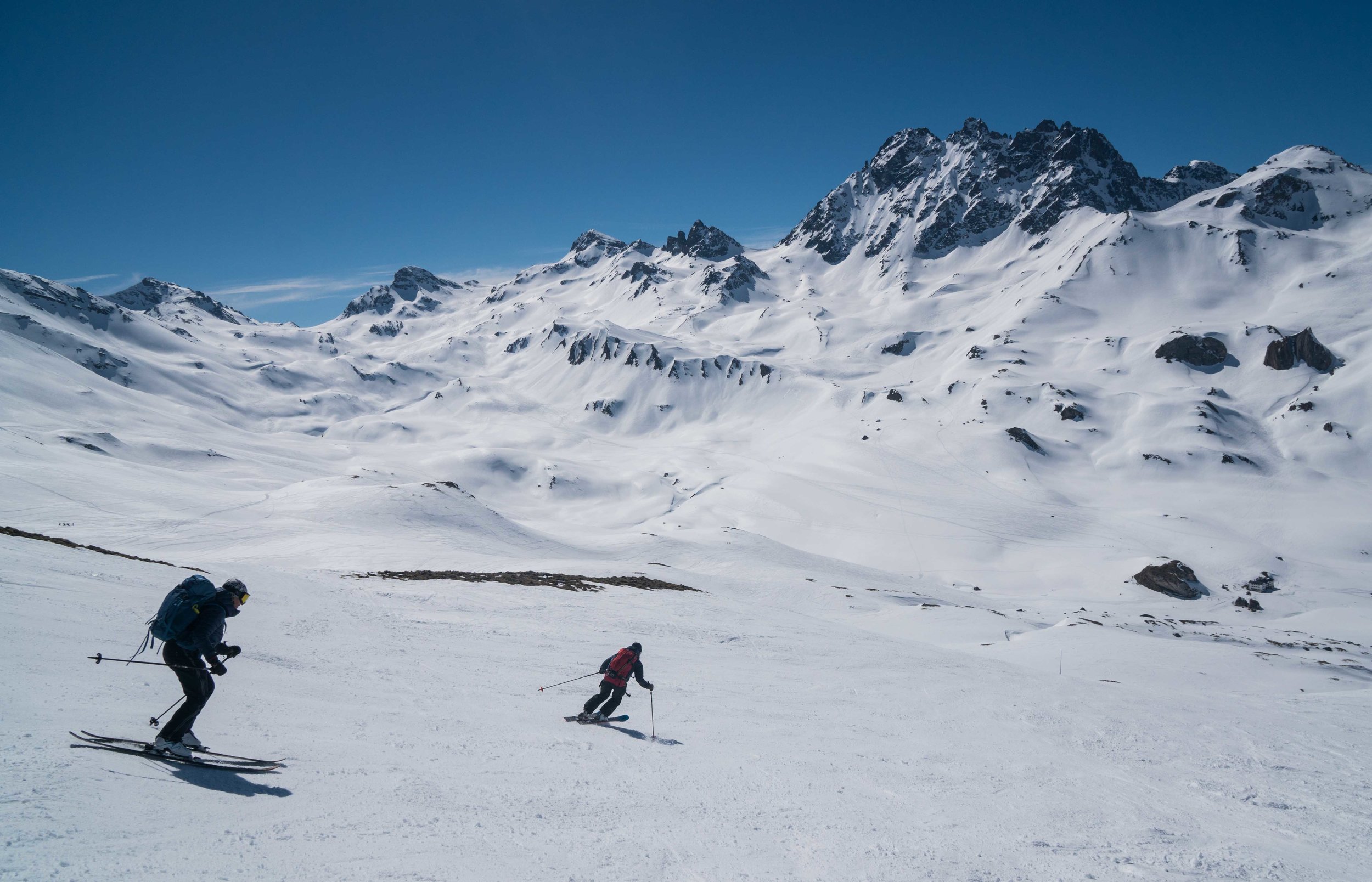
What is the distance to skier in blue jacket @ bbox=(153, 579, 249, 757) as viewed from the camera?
782 cm

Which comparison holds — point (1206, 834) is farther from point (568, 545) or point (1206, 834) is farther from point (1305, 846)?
point (568, 545)

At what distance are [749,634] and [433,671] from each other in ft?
42.1

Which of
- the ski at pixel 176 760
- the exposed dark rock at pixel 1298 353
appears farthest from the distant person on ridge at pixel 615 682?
the exposed dark rock at pixel 1298 353

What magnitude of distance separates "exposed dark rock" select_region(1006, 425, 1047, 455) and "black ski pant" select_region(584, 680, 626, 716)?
115m

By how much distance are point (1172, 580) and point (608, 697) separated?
232 ft

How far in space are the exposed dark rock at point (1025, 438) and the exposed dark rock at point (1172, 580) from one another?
48.2m

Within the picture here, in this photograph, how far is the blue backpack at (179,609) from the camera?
26.6 ft

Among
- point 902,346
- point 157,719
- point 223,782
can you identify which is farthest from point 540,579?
point 902,346

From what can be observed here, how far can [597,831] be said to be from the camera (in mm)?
7816

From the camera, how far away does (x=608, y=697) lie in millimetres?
12844

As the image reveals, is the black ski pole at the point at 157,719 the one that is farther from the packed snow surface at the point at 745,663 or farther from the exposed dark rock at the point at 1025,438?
the exposed dark rock at the point at 1025,438

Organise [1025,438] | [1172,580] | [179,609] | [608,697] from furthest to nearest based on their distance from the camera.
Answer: [1025,438] → [1172,580] → [608,697] → [179,609]

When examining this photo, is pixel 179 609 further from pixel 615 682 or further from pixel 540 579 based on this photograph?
pixel 540 579

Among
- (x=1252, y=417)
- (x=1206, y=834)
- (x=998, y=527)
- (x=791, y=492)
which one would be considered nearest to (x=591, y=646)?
(x=1206, y=834)
